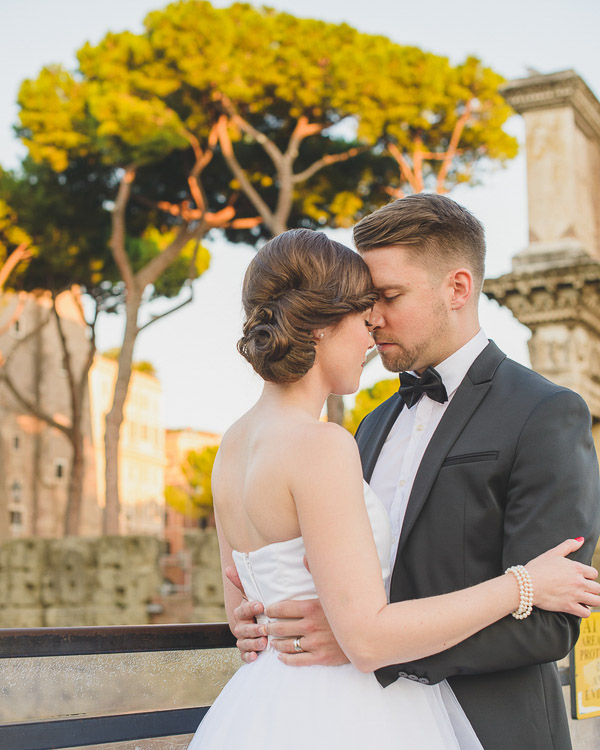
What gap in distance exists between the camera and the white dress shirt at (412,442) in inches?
79.9

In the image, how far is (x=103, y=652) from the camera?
6.64 feet

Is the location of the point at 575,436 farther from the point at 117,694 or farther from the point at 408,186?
the point at 408,186

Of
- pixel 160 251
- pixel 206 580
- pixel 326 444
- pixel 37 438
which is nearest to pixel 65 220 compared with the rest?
pixel 160 251

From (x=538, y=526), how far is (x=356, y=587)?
0.37 metres

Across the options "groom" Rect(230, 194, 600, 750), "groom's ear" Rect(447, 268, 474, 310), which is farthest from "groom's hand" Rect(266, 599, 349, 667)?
"groom's ear" Rect(447, 268, 474, 310)

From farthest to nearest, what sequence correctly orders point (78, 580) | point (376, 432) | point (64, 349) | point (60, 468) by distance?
1. point (60, 468)
2. point (64, 349)
3. point (78, 580)
4. point (376, 432)

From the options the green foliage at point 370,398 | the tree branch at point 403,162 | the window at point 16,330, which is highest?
the window at point 16,330

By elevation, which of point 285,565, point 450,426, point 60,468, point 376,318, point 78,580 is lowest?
point 285,565

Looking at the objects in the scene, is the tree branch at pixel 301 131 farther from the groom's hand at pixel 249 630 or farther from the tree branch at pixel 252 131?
the groom's hand at pixel 249 630

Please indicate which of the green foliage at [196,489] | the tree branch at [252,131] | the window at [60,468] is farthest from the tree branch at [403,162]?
the green foliage at [196,489]

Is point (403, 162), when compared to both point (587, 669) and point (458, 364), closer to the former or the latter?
point (587, 669)

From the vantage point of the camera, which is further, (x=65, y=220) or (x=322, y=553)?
(x=65, y=220)

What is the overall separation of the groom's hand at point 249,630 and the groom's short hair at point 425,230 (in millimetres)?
792

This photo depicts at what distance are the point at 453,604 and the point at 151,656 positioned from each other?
797mm
